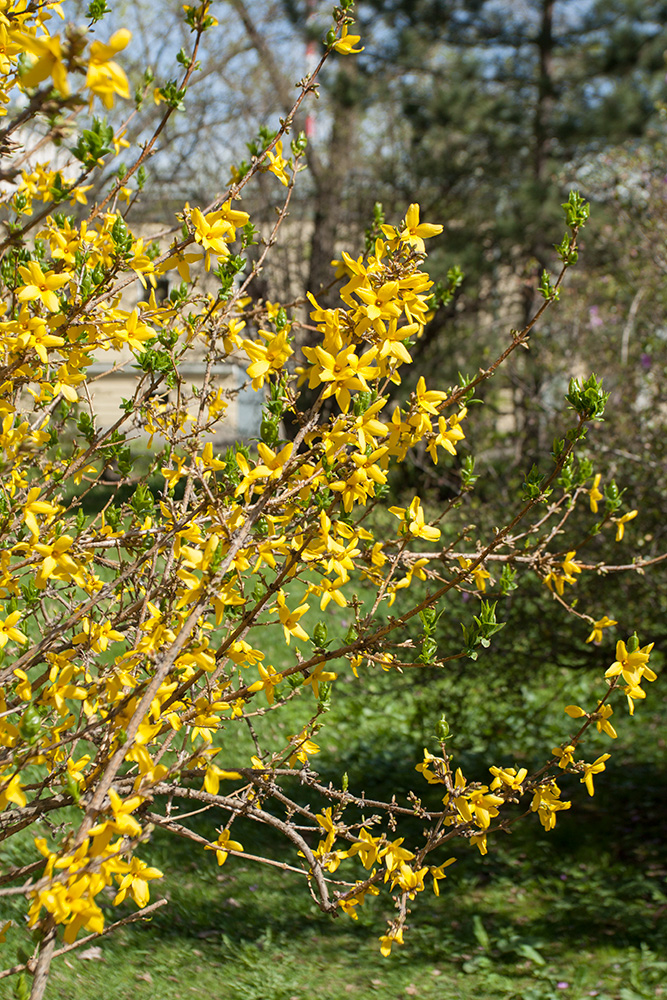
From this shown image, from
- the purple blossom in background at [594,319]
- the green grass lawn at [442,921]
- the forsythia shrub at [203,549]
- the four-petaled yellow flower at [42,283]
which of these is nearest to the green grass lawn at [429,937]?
the green grass lawn at [442,921]

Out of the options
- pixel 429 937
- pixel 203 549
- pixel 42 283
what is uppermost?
pixel 42 283

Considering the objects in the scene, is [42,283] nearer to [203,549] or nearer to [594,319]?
[203,549]

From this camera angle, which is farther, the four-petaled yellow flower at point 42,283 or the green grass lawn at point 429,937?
the green grass lawn at point 429,937

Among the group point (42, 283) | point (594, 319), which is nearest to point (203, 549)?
point (42, 283)

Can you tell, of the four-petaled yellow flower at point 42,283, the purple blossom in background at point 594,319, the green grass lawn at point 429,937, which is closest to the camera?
the four-petaled yellow flower at point 42,283

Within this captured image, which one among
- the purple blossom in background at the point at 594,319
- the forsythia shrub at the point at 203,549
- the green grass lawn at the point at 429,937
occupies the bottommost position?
the green grass lawn at the point at 429,937

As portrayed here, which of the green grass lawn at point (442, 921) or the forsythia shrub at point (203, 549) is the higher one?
the forsythia shrub at point (203, 549)

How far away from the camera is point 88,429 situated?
2.27m

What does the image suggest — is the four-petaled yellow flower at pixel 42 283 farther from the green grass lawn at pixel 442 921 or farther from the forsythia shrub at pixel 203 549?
the green grass lawn at pixel 442 921

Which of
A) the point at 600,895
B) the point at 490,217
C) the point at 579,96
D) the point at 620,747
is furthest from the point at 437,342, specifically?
the point at 600,895

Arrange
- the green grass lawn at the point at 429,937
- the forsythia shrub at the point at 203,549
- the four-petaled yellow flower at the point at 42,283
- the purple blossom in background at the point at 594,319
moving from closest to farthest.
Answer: the forsythia shrub at the point at 203,549 → the four-petaled yellow flower at the point at 42,283 → the green grass lawn at the point at 429,937 → the purple blossom in background at the point at 594,319

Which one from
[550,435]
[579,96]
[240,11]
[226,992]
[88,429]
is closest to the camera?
[88,429]

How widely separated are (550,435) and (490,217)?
6282mm

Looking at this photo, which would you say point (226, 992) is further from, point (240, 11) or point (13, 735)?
point (240, 11)
